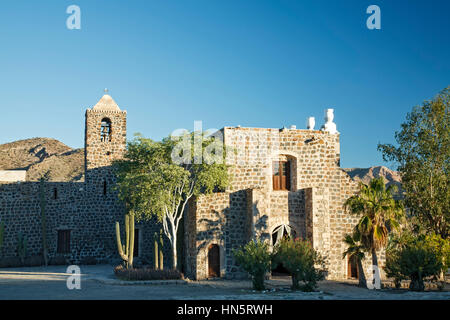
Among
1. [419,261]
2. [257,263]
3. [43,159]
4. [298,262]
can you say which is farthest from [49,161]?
[419,261]

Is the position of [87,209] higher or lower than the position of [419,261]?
higher

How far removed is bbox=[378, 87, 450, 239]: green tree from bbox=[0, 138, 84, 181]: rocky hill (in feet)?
139

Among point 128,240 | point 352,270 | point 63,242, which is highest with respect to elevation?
point 128,240

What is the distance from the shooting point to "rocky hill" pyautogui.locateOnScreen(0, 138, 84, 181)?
6059 cm

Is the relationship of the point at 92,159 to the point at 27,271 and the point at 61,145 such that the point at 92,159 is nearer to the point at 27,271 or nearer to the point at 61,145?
the point at 27,271

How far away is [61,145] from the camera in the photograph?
77250 millimetres

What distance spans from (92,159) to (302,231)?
48.0 ft

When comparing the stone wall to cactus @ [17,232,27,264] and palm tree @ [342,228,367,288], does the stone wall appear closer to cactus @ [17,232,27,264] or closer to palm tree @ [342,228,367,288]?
palm tree @ [342,228,367,288]

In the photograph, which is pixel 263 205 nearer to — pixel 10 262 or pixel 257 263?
pixel 257 263

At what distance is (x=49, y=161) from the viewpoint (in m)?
64.3

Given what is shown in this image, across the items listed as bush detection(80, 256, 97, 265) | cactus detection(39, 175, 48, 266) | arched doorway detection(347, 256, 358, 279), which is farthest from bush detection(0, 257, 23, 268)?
arched doorway detection(347, 256, 358, 279)

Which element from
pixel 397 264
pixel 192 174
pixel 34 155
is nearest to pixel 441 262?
pixel 397 264

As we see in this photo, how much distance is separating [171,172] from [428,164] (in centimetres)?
1364
